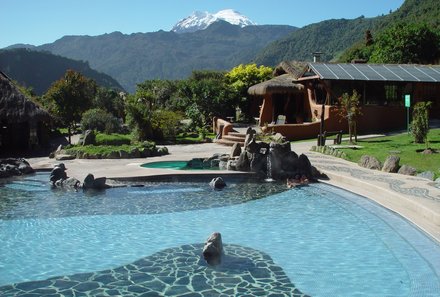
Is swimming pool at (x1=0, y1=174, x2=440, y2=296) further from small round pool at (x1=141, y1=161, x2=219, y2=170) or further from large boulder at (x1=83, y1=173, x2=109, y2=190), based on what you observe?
small round pool at (x1=141, y1=161, x2=219, y2=170)

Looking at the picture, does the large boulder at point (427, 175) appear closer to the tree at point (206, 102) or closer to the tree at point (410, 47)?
the tree at point (206, 102)

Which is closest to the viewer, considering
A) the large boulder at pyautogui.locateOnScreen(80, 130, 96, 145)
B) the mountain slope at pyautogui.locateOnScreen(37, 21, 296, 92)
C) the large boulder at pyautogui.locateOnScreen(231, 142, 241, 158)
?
the large boulder at pyautogui.locateOnScreen(231, 142, 241, 158)

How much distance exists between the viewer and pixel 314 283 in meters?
8.12

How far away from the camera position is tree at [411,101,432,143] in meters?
19.4

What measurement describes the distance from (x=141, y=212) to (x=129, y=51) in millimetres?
181154

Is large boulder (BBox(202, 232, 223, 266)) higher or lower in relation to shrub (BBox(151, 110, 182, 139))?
lower

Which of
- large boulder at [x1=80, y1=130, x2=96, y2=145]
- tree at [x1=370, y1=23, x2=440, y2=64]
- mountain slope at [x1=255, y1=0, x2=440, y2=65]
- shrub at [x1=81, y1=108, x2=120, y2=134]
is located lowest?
large boulder at [x1=80, y1=130, x2=96, y2=145]

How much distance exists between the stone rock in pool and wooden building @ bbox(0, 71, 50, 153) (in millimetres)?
12865

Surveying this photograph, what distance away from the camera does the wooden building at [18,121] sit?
24.9 metres

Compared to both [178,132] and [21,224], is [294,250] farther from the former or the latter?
[178,132]

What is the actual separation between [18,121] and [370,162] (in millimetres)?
17732

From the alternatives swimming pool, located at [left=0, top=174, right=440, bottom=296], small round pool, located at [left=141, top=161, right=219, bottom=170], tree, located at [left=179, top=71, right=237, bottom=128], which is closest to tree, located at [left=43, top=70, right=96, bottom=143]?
tree, located at [left=179, top=71, right=237, bottom=128]

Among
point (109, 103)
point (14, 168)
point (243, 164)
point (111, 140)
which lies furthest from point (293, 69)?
point (14, 168)

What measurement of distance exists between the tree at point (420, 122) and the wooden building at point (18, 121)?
1844 centimetres
